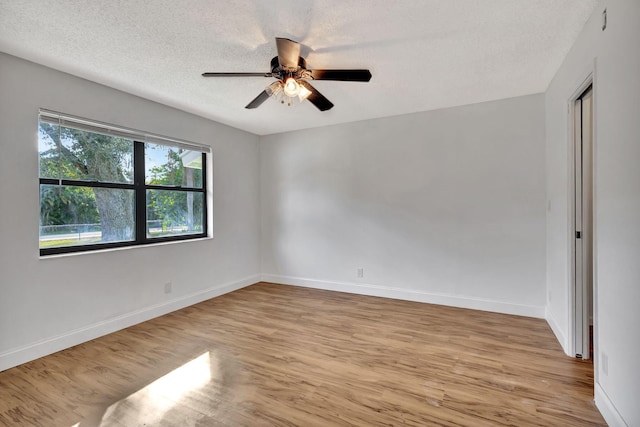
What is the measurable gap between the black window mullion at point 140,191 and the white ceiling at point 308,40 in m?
0.62

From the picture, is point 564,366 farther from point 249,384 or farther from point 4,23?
point 4,23

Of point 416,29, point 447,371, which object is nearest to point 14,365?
point 447,371

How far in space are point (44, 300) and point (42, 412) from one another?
1.06 meters

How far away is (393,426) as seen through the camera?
65.7 inches

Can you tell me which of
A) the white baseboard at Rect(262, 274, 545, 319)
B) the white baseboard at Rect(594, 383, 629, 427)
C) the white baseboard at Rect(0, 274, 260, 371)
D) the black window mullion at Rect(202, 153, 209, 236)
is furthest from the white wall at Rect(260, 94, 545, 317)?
the white baseboard at Rect(594, 383, 629, 427)

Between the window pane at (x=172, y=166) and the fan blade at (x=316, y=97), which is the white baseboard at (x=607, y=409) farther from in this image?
the window pane at (x=172, y=166)

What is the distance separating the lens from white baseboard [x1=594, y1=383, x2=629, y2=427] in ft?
5.03

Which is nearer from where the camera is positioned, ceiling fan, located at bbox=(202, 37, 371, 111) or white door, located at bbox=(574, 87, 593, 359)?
ceiling fan, located at bbox=(202, 37, 371, 111)

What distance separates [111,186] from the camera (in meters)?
3.05

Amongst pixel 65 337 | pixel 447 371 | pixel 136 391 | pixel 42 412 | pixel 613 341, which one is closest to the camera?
pixel 613 341

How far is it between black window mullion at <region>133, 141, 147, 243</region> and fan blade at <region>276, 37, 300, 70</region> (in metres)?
2.17

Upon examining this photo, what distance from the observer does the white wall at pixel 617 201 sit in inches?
54.6

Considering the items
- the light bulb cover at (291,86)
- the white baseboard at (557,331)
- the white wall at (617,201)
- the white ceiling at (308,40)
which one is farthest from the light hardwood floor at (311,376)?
the white ceiling at (308,40)

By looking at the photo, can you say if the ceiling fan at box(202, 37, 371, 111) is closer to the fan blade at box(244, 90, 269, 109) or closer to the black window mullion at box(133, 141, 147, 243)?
the fan blade at box(244, 90, 269, 109)
